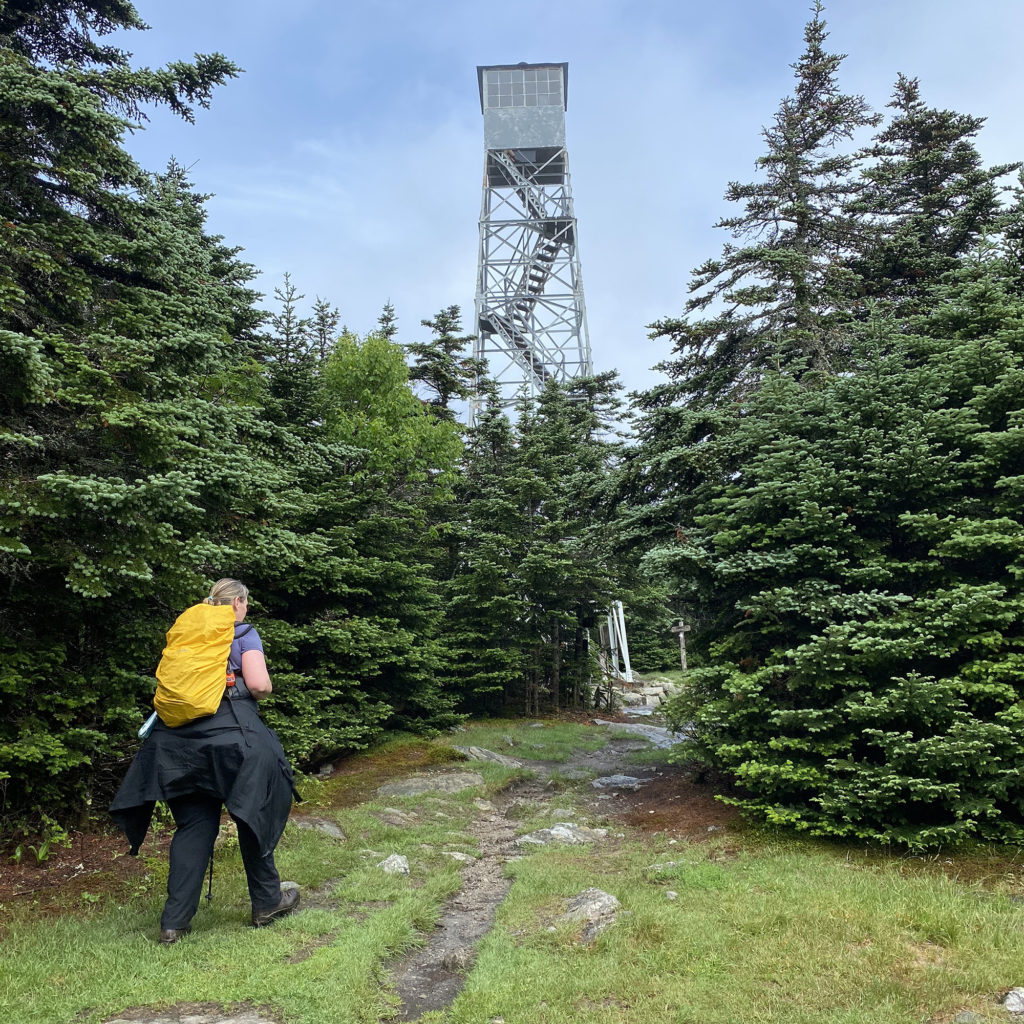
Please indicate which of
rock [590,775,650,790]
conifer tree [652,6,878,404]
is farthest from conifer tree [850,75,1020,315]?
rock [590,775,650,790]

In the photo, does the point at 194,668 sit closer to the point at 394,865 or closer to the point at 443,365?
the point at 394,865

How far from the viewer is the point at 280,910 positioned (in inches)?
191

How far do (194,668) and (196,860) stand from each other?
125cm

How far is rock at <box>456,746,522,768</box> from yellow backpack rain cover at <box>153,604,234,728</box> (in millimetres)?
8466

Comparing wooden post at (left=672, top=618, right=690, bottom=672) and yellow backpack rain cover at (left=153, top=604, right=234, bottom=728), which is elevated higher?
yellow backpack rain cover at (left=153, top=604, right=234, bottom=728)

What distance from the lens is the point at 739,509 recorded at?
27.0ft

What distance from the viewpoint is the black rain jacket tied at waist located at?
4.43m

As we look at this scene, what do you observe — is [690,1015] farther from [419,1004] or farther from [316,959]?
[316,959]

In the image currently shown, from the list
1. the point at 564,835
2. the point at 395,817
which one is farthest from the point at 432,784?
the point at 564,835

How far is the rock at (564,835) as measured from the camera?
25.5 feet

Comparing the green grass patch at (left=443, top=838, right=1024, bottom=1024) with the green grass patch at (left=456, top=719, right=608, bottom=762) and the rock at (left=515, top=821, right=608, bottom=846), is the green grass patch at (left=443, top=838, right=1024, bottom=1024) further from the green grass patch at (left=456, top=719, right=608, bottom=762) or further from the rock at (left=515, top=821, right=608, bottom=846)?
the green grass patch at (left=456, top=719, right=608, bottom=762)

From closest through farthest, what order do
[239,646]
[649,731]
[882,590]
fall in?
[239,646], [882,590], [649,731]

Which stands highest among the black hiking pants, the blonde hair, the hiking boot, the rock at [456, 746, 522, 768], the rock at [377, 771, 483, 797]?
the blonde hair

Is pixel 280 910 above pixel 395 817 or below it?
above
